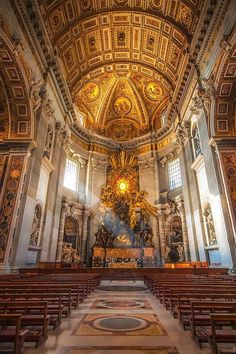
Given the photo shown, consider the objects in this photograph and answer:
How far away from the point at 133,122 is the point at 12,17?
15074mm

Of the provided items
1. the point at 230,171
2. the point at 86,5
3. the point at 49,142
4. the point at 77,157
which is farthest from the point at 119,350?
the point at 77,157

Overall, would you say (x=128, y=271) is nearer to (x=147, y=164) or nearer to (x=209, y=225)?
(x=209, y=225)

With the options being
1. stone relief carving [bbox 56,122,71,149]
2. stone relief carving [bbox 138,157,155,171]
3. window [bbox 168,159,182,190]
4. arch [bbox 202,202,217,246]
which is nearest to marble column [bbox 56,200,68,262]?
stone relief carving [bbox 56,122,71,149]

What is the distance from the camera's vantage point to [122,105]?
22.0m

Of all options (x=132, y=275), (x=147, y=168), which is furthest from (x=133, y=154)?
(x=132, y=275)

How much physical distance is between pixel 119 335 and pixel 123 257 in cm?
1341

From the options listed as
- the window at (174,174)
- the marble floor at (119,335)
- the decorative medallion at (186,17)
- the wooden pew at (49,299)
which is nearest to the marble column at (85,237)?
the window at (174,174)

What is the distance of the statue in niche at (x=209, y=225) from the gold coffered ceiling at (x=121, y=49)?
29.2ft

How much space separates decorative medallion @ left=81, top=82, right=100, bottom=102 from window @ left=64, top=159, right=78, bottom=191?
6906 mm

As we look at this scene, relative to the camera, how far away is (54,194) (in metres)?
13.2

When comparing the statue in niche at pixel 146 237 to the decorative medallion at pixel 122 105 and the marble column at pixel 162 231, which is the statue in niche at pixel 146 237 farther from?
the decorative medallion at pixel 122 105

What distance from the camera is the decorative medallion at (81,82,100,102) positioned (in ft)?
65.0

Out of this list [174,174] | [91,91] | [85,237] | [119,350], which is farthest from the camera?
[91,91]

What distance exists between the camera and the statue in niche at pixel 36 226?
1034 centimetres
